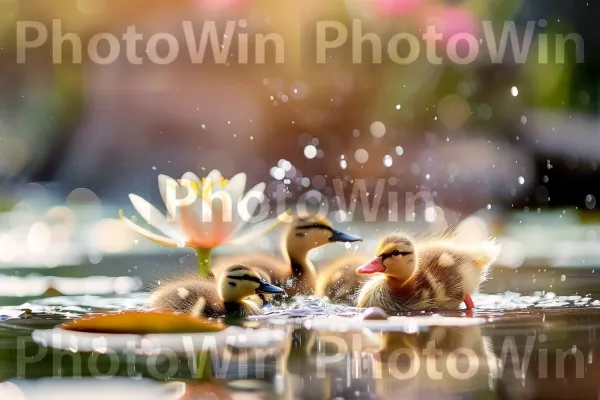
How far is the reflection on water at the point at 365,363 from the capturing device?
1.97 m

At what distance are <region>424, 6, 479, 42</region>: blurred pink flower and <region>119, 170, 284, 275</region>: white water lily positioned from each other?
4.01 metres

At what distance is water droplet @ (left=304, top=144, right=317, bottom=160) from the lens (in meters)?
7.48

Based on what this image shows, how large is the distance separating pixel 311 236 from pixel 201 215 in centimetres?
78

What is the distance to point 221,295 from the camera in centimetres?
345

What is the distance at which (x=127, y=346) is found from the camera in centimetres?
257

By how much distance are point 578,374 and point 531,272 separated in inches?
95.2

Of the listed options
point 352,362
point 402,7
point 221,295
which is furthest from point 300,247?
point 402,7

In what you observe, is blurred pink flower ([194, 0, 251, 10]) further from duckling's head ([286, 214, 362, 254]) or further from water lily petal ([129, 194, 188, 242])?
water lily petal ([129, 194, 188, 242])

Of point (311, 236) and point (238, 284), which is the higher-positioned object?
point (311, 236)

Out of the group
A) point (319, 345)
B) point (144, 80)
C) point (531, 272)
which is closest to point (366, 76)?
point (144, 80)

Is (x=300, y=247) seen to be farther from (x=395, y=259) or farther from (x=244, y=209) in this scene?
(x=395, y=259)

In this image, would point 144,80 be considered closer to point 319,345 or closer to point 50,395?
point 319,345

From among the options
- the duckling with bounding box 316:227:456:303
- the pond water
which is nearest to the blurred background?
the duckling with bounding box 316:227:456:303

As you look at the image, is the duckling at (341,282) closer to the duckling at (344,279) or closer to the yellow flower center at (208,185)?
the duckling at (344,279)
